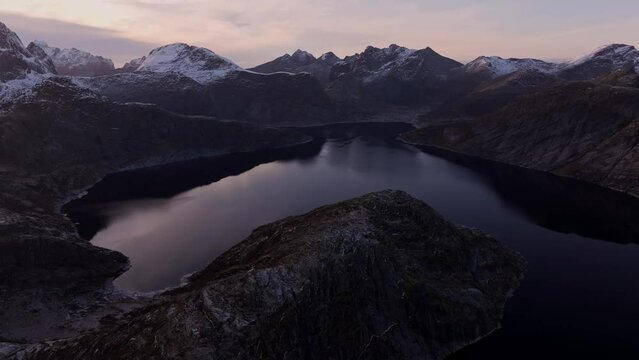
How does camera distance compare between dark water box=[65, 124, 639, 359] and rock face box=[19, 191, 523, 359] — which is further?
dark water box=[65, 124, 639, 359]

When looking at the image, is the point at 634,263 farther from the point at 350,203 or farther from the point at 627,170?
the point at 627,170

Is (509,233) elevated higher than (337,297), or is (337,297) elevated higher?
(337,297)

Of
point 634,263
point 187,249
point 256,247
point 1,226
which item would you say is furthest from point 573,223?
point 1,226

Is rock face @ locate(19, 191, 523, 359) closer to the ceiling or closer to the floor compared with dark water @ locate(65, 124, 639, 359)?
closer to the ceiling

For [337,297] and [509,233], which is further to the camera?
[509,233]
